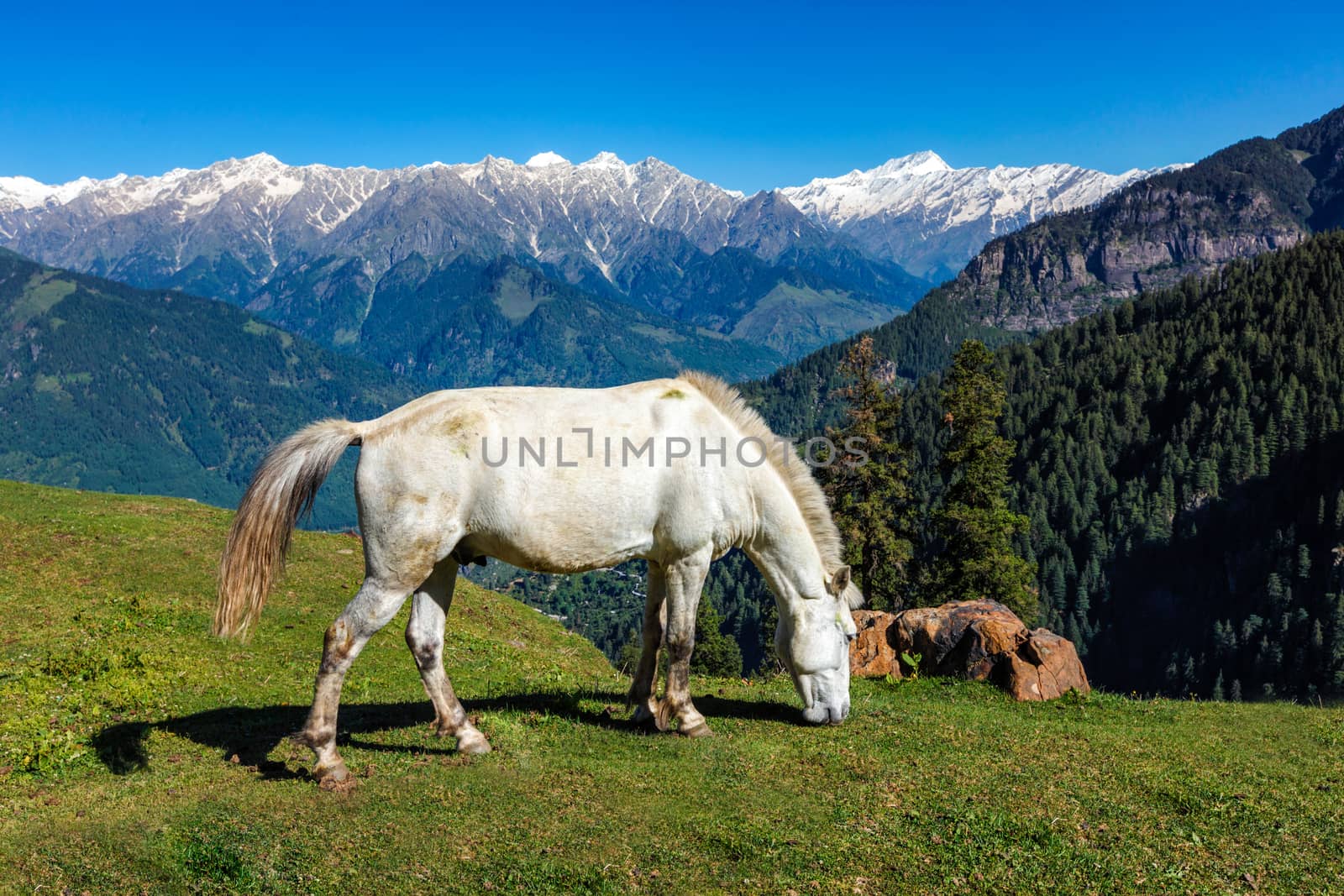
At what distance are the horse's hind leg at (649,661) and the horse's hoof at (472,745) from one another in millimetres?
2142

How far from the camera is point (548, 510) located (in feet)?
31.7

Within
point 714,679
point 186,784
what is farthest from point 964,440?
point 186,784

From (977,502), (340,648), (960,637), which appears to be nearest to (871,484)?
(977,502)

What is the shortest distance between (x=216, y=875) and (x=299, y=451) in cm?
445

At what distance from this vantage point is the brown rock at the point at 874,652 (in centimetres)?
1600

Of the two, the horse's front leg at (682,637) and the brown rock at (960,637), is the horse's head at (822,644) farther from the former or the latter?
the brown rock at (960,637)

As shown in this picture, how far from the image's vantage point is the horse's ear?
1092 cm

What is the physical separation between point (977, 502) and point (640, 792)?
112 ft

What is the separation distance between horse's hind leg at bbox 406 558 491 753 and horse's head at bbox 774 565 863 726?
403cm

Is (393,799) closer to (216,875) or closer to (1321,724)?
(216,875)

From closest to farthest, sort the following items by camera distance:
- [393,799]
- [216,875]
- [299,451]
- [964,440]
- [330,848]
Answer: [216,875]
[330,848]
[393,799]
[299,451]
[964,440]

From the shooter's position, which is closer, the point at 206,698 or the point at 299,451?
the point at 299,451

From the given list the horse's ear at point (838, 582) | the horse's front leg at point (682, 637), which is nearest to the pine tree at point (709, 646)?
the horse's ear at point (838, 582)

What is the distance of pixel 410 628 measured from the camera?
10.2 m
